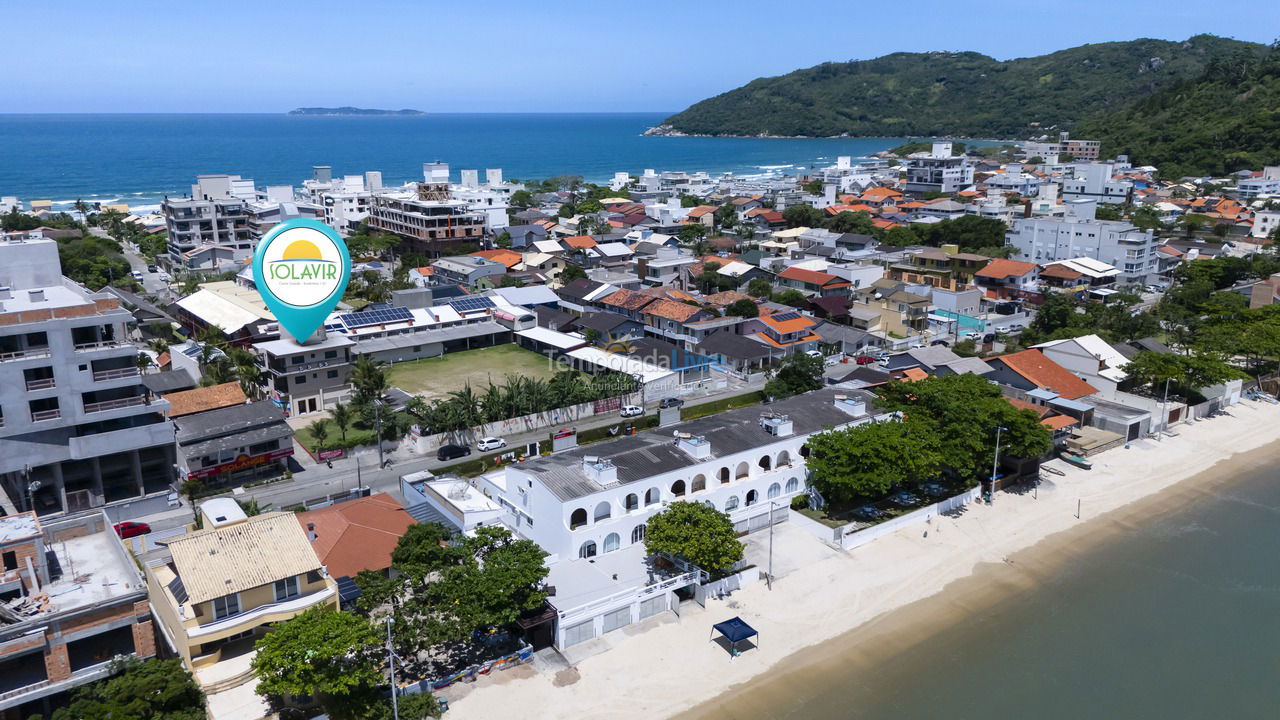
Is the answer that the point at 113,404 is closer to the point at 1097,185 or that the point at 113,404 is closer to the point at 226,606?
the point at 226,606

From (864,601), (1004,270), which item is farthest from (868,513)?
(1004,270)

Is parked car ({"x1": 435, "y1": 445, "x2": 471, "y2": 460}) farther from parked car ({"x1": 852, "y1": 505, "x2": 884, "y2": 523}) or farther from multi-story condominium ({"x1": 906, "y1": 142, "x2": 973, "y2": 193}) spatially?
multi-story condominium ({"x1": 906, "y1": 142, "x2": 973, "y2": 193})

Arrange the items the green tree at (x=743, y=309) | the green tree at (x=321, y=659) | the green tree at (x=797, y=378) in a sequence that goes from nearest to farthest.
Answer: the green tree at (x=321, y=659) < the green tree at (x=797, y=378) < the green tree at (x=743, y=309)

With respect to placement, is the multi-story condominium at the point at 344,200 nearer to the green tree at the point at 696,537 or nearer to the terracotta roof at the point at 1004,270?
the terracotta roof at the point at 1004,270

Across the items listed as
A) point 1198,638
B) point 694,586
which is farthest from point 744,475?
point 1198,638

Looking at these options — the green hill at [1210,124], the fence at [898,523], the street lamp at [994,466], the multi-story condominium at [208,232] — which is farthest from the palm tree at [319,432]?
the green hill at [1210,124]

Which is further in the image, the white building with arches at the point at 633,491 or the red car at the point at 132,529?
the red car at the point at 132,529
